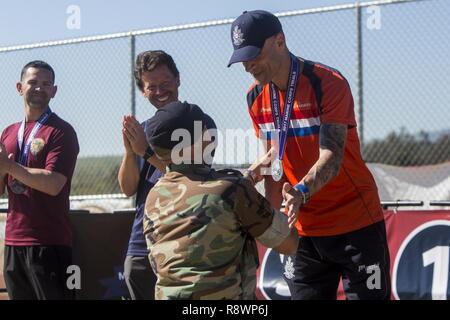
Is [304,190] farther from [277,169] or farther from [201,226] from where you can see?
[201,226]

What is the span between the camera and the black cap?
406cm

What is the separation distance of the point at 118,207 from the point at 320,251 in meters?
5.10

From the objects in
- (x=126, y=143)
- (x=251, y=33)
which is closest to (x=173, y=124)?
(x=251, y=33)

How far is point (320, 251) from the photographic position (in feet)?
16.9

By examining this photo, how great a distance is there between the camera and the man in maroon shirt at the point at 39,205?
641 centimetres

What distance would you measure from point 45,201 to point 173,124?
2.69 meters

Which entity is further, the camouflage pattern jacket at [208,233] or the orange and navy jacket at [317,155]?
the orange and navy jacket at [317,155]

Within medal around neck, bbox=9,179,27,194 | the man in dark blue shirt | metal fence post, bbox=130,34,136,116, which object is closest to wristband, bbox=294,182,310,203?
the man in dark blue shirt

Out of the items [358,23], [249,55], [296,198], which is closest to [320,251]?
[296,198]

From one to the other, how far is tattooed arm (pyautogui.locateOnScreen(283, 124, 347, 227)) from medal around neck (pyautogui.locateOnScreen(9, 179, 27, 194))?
2.67 metres

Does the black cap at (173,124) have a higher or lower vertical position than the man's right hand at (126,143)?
higher

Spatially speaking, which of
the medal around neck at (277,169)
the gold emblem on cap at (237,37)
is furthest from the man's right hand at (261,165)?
the gold emblem on cap at (237,37)

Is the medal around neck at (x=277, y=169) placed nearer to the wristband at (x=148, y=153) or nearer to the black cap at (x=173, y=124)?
the wristband at (x=148, y=153)
